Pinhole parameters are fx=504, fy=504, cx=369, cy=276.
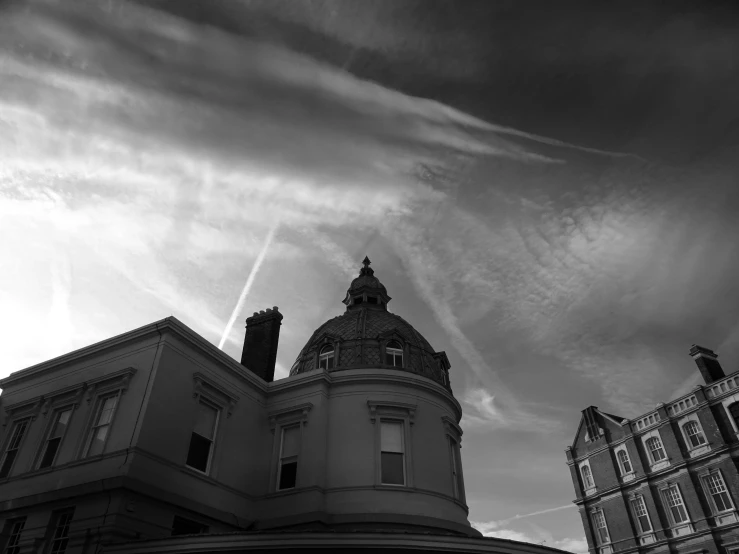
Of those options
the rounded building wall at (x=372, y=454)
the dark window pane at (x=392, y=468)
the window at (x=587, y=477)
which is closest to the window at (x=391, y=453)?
the dark window pane at (x=392, y=468)

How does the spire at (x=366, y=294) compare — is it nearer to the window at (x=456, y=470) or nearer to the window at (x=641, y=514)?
the window at (x=456, y=470)

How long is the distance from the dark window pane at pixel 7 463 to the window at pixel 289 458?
10748mm

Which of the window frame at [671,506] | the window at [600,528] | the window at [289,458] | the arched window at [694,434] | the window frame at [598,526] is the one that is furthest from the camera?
the window at [600,528]

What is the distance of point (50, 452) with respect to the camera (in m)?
19.5

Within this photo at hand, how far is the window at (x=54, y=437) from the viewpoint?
63.5 ft

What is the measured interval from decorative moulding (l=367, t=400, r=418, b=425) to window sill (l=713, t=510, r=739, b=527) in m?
24.7

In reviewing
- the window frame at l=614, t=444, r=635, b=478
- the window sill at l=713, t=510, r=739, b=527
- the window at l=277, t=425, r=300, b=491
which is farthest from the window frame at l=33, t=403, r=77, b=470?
the window frame at l=614, t=444, r=635, b=478

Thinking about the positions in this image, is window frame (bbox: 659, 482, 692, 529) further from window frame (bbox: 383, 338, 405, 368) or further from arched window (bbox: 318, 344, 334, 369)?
arched window (bbox: 318, 344, 334, 369)

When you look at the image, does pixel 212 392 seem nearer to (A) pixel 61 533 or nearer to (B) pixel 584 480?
(A) pixel 61 533

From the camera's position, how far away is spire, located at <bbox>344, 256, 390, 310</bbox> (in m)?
31.6

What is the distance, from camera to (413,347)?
26.0 m

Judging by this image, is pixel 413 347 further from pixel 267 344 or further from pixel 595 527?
pixel 595 527

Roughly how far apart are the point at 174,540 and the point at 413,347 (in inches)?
572

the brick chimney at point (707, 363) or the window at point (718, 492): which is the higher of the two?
the brick chimney at point (707, 363)
